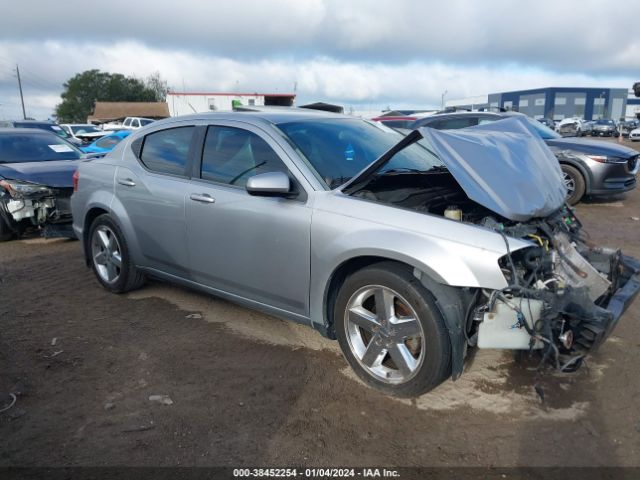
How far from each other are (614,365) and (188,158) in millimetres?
3531

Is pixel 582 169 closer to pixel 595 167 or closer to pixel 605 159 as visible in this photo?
pixel 595 167

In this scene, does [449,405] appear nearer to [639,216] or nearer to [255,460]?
[255,460]

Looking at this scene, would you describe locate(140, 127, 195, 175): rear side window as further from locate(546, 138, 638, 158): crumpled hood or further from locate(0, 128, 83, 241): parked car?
locate(546, 138, 638, 158): crumpled hood

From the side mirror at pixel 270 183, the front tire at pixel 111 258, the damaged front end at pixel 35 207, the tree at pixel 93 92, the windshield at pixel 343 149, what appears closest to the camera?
the side mirror at pixel 270 183

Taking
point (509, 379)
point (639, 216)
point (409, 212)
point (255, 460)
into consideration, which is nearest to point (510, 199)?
point (409, 212)

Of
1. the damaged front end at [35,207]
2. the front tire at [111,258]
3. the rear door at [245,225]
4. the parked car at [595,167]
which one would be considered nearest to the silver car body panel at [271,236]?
the rear door at [245,225]

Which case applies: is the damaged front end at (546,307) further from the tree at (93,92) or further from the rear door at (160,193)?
the tree at (93,92)

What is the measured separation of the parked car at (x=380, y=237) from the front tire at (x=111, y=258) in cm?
18

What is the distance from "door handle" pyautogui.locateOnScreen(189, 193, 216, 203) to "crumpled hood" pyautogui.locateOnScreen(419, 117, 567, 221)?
1.64m

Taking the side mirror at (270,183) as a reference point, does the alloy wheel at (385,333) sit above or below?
below

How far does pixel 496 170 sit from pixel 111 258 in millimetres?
3669

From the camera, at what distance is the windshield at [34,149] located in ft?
25.8

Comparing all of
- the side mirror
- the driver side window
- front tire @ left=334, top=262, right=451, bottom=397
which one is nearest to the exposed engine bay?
front tire @ left=334, top=262, right=451, bottom=397

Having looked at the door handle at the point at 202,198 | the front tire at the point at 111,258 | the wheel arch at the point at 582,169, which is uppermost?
the door handle at the point at 202,198
